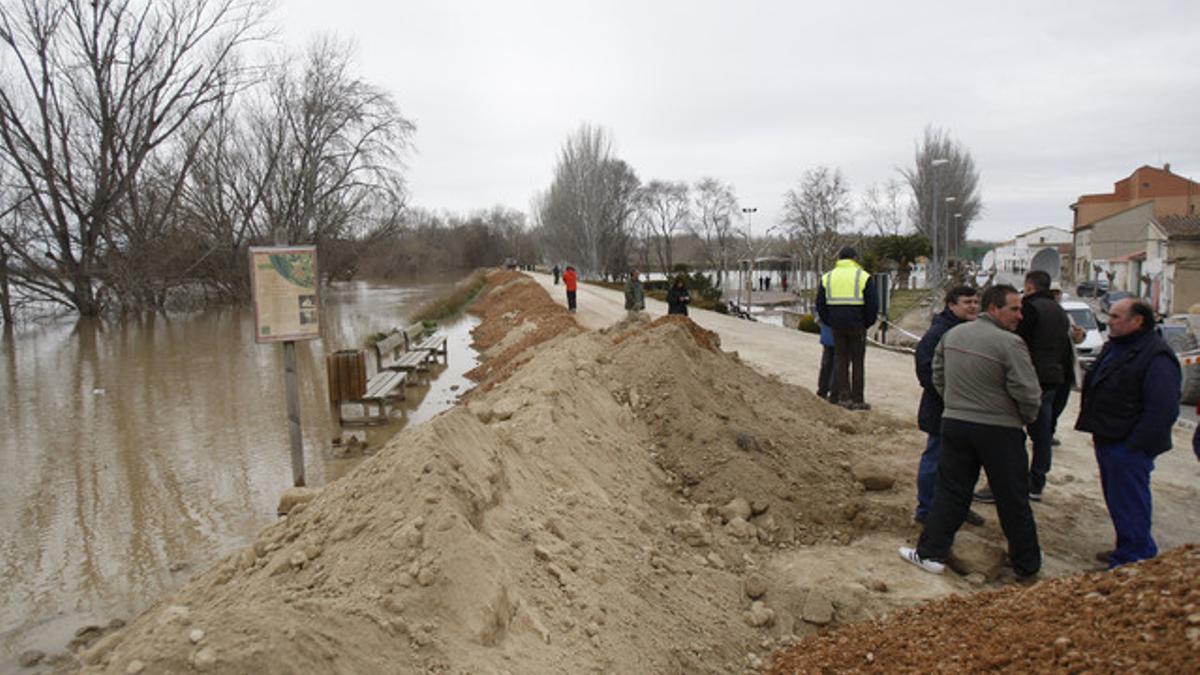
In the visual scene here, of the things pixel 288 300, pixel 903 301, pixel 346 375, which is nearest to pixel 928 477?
pixel 288 300

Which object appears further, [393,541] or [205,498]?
[205,498]

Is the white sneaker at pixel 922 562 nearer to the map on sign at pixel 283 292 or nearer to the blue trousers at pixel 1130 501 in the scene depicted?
the blue trousers at pixel 1130 501

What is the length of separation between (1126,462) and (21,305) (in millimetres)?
40056

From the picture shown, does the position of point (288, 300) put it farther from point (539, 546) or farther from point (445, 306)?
point (445, 306)

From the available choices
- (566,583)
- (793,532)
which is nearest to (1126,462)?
(793,532)

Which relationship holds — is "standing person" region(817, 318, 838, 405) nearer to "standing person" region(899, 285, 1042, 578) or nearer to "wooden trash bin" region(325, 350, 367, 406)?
"standing person" region(899, 285, 1042, 578)

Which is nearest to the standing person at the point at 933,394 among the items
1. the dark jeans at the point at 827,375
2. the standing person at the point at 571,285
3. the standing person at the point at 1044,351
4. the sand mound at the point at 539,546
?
the sand mound at the point at 539,546

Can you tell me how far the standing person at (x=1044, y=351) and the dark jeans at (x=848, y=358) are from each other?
2.58 metres

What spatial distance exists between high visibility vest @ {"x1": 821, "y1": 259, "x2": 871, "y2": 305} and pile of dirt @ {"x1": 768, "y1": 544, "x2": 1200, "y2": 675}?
4813 mm

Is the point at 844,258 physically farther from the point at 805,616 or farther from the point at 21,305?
the point at 21,305

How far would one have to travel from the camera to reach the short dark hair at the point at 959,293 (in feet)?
17.1

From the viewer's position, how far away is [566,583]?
12.5 ft

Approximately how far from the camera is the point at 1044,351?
568 cm

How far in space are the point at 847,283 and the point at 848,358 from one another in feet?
3.03
